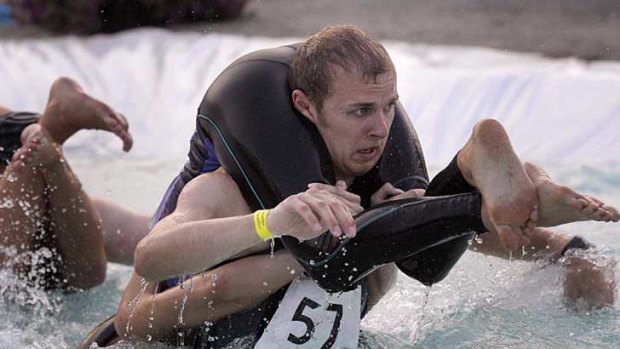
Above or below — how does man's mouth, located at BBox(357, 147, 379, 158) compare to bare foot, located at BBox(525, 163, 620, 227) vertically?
below

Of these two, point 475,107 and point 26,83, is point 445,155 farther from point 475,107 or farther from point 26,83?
point 26,83

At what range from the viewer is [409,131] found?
2.98 m

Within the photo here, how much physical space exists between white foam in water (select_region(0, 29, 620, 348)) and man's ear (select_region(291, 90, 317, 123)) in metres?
0.65

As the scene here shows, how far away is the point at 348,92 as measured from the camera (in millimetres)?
2727

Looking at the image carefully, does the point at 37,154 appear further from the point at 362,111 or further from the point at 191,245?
the point at 362,111

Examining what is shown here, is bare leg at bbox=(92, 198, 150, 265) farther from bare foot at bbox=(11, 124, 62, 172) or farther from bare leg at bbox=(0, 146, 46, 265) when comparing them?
bare foot at bbox=(11, 124, 62, 172)

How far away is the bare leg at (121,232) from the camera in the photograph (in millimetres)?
3918

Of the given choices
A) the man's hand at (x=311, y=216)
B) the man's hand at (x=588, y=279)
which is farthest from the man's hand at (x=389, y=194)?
the man's hand at (x=588, y=279)

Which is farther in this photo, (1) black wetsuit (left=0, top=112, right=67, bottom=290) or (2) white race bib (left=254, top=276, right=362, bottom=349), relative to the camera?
(1) black wetsuit (left=0, top=112, right=67, bottom=290)

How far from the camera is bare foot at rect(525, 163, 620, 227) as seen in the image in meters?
2.44

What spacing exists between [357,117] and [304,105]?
15cm

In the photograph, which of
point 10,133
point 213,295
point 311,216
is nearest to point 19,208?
point 10,133

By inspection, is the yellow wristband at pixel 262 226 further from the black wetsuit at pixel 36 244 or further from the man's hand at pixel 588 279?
the black wetsuit at pixel 36 244

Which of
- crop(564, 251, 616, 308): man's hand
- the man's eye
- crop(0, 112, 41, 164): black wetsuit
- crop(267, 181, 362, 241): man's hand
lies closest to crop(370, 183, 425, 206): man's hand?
the man's eye
